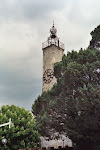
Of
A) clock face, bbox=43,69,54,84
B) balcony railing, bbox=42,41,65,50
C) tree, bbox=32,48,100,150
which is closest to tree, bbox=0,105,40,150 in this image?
tree, bbox=32,48,100,150

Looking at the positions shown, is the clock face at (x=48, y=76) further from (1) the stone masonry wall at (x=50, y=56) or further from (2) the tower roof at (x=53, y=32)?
(2) the tower roof at (x=53, y=32)

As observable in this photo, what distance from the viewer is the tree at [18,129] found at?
19.2 meters

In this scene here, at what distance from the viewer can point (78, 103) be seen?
17.1m

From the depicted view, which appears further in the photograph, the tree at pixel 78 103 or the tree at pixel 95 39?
the tree at pixel 95 39

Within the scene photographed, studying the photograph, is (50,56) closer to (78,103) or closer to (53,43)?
(53,43)

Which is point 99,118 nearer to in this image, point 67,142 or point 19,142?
point 19,142

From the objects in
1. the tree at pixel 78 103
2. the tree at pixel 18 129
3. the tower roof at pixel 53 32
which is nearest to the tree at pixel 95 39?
the tree at pixel 78 103

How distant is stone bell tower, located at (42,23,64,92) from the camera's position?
111 ft

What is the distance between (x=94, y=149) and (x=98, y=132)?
1838mm

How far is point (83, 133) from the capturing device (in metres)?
18.1

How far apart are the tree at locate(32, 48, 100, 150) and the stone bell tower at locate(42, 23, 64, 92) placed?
12331 mm

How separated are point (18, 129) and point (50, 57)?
1797 centimetres

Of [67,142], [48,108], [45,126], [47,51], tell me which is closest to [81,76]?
[48,108]

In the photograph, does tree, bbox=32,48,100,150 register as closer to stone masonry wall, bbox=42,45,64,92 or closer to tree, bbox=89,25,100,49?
tree, bbox=89,25,100,49
